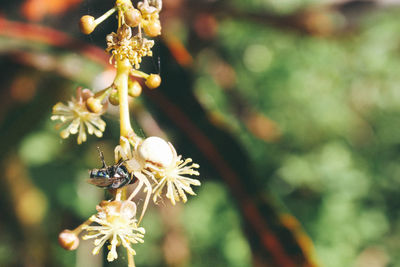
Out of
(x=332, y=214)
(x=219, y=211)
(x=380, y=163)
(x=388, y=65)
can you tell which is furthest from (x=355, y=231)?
(x=388, y=65)

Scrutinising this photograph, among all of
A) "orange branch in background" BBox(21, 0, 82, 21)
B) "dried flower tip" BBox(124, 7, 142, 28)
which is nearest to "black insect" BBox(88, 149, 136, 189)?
"dried flower tip" BBox(124, 7, 142, 28)

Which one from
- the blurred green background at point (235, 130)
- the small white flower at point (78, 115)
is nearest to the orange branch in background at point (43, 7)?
the blurred green background at point (235, 130)

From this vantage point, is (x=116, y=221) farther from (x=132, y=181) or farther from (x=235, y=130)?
(x=235, y=130)

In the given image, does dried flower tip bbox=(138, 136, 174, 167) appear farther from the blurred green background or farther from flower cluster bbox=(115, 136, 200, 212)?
the blurred green background

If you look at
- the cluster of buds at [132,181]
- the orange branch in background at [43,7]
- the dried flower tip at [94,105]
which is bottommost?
the cluster of buds at [132,181]

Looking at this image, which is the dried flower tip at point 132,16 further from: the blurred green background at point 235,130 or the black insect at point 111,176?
the blurred green background at point 235,130

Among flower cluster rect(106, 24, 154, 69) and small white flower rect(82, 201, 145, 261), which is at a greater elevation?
flower cluster rect(106, 24, 154, 69)
